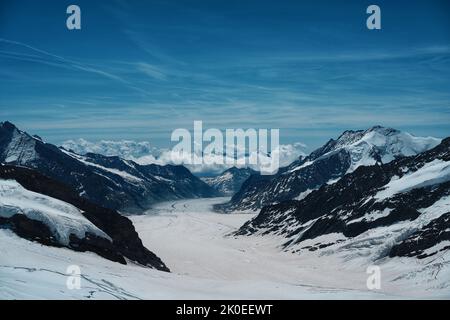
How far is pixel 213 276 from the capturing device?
425ft

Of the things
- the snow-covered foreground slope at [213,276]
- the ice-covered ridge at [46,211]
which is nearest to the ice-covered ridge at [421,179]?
the snow-covered foreground slope at [213,276]

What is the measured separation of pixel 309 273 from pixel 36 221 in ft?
264

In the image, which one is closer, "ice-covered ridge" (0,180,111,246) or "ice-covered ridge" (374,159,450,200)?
"ice-covered ridge" (0,180,111,246)

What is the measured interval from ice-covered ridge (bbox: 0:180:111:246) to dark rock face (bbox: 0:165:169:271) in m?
1.21

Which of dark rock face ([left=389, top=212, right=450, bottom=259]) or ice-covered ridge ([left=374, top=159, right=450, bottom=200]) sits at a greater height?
ice-covered ridge ([left=374, top=159, right=450, bottom=200])

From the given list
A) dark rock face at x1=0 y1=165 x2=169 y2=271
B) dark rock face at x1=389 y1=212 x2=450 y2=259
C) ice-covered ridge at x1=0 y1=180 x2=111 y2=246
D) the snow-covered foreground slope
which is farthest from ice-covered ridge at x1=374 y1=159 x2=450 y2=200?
ice-covered ridge at x1=0 y1=180 x2=111 y2=246

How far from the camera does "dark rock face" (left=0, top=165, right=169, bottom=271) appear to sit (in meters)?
81.8

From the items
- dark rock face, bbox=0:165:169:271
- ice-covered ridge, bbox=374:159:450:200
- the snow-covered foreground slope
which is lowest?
the snow-covered foreground slope

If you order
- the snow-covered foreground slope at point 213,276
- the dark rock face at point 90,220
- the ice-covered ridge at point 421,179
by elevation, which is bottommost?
the snow-covered foreground slope at point 213,276

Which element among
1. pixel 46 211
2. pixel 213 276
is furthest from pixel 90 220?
pixel 213 276

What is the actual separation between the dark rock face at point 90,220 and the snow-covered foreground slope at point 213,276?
3251 millimetres

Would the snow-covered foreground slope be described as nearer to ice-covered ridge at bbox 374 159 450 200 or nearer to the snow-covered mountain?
the snow-covered mountain

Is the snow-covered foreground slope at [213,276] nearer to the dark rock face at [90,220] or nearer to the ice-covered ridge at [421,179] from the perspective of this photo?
the dark rock face at [90,220]

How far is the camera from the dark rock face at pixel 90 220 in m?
81.8
